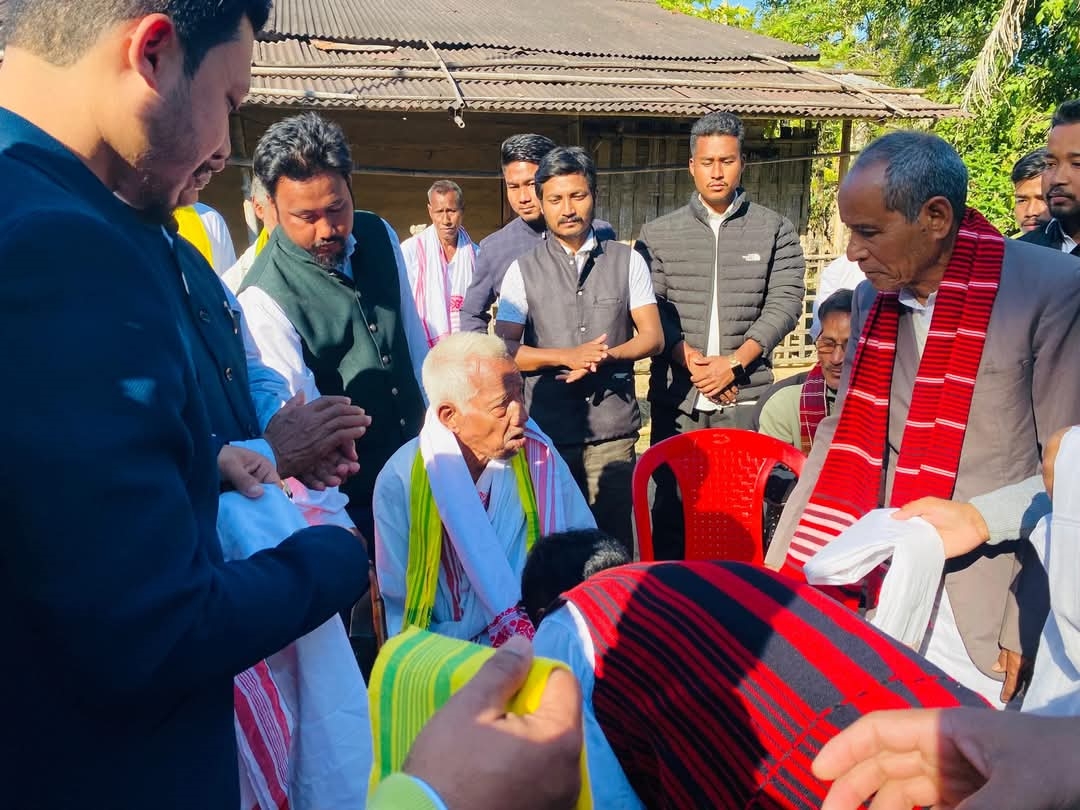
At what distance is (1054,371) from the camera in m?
2.09

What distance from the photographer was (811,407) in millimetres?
3520

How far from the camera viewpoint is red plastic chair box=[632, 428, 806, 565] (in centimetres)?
336

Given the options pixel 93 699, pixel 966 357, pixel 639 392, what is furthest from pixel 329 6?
pixel 93 699

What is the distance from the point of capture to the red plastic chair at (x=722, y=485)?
3.36m

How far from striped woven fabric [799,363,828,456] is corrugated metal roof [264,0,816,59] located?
279 inches

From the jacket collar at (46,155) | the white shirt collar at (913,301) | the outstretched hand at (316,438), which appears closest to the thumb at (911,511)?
the white shirt collar at (913,301)

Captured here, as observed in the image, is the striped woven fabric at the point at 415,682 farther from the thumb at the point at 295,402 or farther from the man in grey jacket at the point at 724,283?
the man in grey jacket at the point at 724,283

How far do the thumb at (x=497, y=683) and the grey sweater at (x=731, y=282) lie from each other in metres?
3.29

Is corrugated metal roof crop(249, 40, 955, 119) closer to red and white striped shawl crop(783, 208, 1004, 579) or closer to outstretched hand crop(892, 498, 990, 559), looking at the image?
red and white striped shawl crop(783, 208, 1004, 579)

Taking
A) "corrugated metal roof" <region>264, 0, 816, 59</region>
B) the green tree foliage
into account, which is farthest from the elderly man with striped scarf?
the green tree foliage

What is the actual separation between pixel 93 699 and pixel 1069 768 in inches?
48.0

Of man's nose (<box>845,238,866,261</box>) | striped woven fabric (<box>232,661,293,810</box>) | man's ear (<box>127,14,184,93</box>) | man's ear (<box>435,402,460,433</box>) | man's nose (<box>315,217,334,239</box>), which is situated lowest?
striped woven fabric (<box>232,661,293,810</box>)

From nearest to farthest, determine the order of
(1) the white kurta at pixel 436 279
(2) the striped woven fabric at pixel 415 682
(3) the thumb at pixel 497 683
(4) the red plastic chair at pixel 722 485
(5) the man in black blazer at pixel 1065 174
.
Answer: (3) the thumb at pixel 497 683
(2) the striped woven fabric at pixel 415 682
(5) the man in black blazer at pixel 1065 174
(4) the red plastic chair at pixel 722 485
(1) the white kurta at pixel 436 279

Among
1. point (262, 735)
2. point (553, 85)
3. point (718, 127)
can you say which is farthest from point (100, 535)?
point (553, 85)
